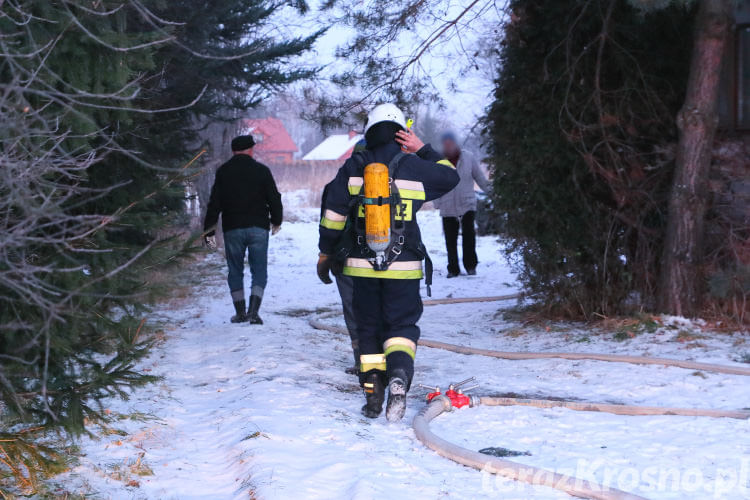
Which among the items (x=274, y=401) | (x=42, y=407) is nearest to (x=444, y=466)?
(x=274, y=401)

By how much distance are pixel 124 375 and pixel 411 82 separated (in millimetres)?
5253

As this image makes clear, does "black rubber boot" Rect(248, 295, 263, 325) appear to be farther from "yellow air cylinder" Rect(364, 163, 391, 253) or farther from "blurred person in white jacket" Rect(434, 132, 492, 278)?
"blurred person in white jacket" Rect(434, 132, 492, 278)

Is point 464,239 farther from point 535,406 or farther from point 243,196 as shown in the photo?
point 535,406

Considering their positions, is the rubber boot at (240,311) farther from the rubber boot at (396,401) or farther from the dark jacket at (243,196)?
the rubber boot at (396,401)

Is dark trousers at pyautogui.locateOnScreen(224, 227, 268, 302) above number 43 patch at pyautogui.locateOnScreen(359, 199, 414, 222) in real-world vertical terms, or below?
below

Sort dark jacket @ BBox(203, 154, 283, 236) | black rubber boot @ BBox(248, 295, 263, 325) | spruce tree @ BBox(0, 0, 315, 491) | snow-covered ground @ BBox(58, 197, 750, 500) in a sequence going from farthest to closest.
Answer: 1. black rubber boot @ BBox(248, 295, 263, 325)
2. dark jacket @ BBox(203, 154, 283, 236)
3. snow-covered ground @ BBox(58, 197, 750, 500)
4. spruce tree @ BBox(0, 0, 315, 491)

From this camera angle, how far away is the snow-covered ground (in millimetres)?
3791

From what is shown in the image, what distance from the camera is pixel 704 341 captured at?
22.0 ft

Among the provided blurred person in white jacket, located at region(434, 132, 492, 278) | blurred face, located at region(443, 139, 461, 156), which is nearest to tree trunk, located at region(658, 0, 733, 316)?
blurred face, located at region(443, 139, 461, 156)

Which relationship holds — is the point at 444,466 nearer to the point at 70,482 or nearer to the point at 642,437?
the point at 642,437

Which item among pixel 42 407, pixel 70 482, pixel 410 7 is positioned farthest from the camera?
pixel 410 7

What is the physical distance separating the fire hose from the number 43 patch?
1.16 meters

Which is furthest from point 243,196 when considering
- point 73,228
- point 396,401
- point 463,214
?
point 73,228

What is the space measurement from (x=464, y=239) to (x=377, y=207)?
7.18 m
